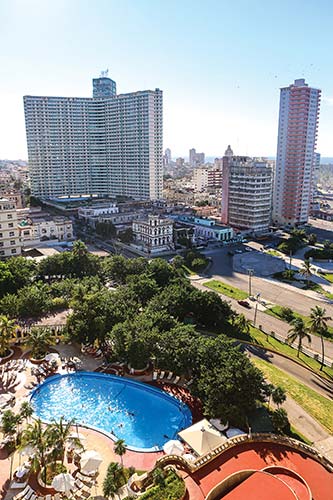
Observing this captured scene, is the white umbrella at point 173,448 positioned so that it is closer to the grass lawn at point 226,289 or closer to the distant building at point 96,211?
the grass lawn at point 226,289

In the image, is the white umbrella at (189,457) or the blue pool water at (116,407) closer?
the white umbrella at (189,457)

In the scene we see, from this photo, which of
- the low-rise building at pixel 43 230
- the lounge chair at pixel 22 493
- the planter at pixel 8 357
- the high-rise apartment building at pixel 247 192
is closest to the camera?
the lounge chair at pixel 22 493

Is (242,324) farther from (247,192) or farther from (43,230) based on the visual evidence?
(247,192)

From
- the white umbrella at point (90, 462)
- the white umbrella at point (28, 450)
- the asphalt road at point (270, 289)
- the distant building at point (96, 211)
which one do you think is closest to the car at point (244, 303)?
the asphalt road at point (270, 289)

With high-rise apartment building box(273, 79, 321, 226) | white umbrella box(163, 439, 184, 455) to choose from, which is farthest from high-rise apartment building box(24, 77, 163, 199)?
white umbrella box(163, 439, 184, 455)

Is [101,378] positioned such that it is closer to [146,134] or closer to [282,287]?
[282,287]
